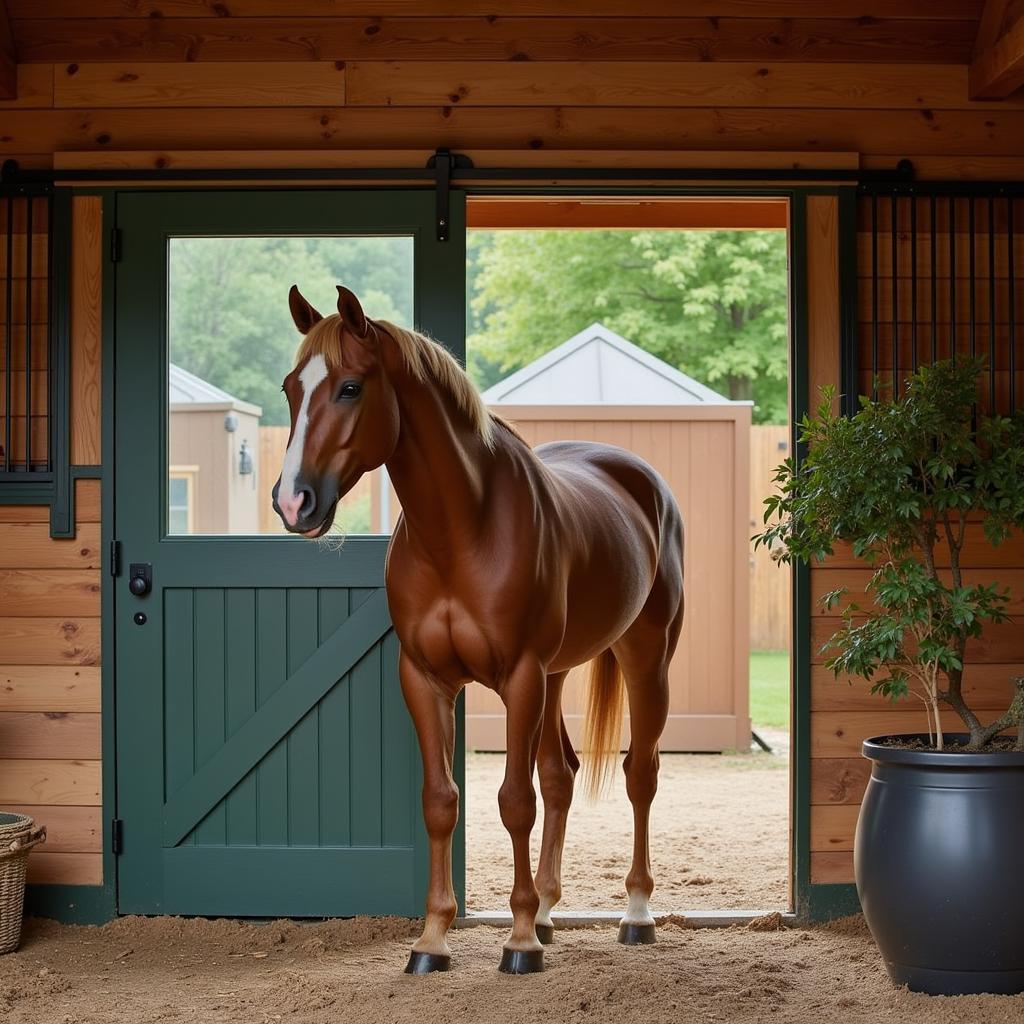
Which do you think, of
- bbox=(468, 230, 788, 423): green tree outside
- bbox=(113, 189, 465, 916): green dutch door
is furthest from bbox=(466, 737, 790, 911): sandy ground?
bbox=(468, 230, 788, 423): green tree outside

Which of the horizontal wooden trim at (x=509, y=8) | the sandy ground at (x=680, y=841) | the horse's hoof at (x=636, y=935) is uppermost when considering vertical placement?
the horizontal wooden trim at (x=509, y=8)

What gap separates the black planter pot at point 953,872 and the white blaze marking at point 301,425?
1.54 m

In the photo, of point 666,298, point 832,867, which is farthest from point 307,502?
point 666,298

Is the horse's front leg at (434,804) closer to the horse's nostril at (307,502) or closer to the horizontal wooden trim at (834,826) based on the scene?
the horse's nostril at (307,502)

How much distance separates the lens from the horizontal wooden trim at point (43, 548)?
367 cm

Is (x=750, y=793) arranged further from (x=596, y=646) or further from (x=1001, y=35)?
(x=1001, y=35)

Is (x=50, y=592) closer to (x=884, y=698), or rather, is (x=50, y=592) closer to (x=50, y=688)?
(x=50, y=688)

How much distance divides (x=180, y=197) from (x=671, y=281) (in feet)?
30.2

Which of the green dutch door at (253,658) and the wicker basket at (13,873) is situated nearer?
the wicker basket at (13,873)

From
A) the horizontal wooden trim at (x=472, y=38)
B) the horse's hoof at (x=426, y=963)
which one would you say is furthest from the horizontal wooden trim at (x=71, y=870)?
the horizontal wooden trim at (x=472, y=38)

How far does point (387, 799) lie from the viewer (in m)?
3.63

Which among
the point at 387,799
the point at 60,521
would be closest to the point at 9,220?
the point at 60,521

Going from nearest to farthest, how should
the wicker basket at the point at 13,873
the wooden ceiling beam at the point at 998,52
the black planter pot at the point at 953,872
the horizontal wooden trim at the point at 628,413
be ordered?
the black planter pot at the point at 953,872 → the wicker basket at the point at 13,873 → the wooden ceiling beam at the point at 998,52 → the horizontal wooden trim at the point at 628,413

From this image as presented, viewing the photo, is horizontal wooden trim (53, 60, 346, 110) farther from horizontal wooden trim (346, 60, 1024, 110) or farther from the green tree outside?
the green tree outside
